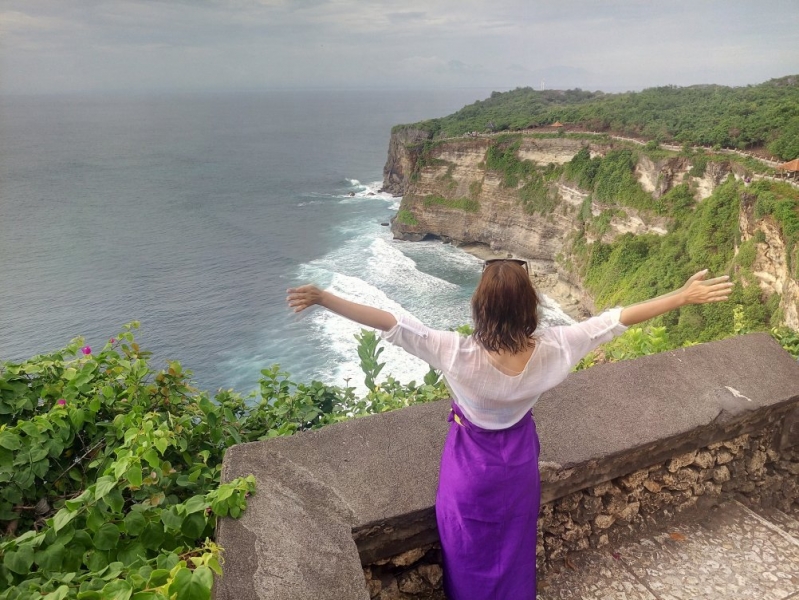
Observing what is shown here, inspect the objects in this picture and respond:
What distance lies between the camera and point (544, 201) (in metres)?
44.8

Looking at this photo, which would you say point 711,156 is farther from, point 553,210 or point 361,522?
point 361,522

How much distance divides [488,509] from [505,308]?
27.0 inches

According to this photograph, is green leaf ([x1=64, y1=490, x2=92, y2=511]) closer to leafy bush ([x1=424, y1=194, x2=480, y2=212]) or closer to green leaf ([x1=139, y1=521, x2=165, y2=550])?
green leaf ([x1=139, y1=521, x2=165, y2=550])

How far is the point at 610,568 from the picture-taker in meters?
2.48

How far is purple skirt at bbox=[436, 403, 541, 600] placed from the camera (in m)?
1.91

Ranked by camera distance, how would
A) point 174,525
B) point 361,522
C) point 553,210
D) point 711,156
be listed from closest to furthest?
point 174,525 < point 361,522 < point 711,156 < point 553,210

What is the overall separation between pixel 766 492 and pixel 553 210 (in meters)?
43.3

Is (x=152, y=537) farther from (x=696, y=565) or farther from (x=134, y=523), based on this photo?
(x=696, y=565)

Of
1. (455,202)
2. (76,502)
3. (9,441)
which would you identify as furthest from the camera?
(455,202)

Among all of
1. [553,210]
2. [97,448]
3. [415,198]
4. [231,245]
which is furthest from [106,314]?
[97,448]

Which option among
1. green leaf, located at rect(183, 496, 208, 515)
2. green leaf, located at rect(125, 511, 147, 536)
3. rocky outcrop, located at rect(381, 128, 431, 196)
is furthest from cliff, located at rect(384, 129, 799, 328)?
green leaf, located at rect(125, 511, 147, 536)

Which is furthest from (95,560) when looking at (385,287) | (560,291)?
(560,291)

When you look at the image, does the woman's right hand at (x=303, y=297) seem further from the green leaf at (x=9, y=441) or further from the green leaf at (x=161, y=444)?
the green leaf at (x=9, y=441)

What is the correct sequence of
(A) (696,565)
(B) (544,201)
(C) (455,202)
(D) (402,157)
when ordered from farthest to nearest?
(D) (402,157) < (C) (455,202) < (B) (544,201) < (A) (696,565)
